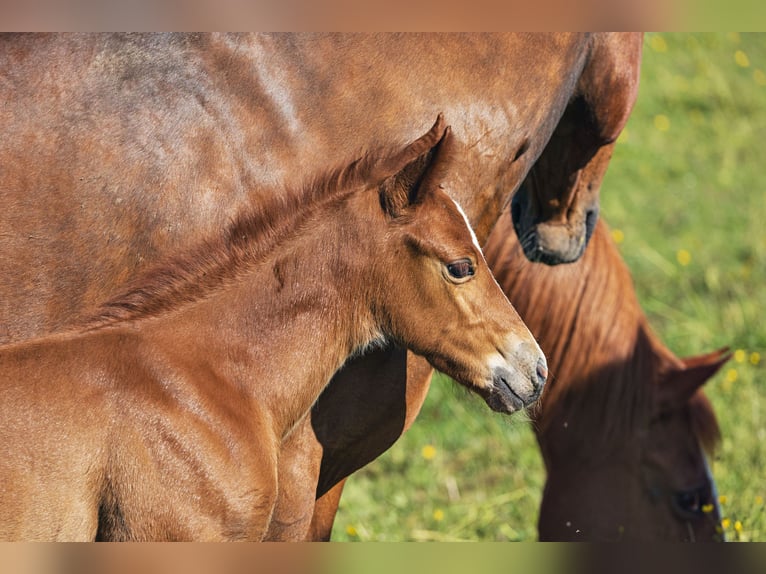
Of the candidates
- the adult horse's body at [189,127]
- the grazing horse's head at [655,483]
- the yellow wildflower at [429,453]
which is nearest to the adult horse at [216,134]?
the adult horse's body at [189,127]

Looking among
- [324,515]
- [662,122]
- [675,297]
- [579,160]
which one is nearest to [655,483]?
[579,160]

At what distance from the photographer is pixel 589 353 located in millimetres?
4598

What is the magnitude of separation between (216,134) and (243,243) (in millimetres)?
350

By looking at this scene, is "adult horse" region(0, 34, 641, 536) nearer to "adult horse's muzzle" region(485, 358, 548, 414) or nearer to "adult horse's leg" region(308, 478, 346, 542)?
"adult horse's leg" region(308, 478, 346, 542)

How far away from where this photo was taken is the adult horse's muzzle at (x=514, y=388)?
9.59 ft

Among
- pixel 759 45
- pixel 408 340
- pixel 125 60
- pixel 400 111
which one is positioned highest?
pixel 125 60

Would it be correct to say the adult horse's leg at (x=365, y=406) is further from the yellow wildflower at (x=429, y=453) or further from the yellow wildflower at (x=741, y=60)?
the yellow wildflower at (x=741, y=60)

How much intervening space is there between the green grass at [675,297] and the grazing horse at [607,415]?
0.28 m

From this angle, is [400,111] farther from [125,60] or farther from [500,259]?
[500,259]

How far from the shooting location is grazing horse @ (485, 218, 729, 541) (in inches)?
177

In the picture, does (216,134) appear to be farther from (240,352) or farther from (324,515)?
(324,515)

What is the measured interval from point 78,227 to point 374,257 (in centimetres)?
78

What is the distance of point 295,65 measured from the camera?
317 cm
